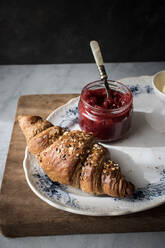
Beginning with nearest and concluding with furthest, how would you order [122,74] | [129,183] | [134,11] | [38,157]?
1. [129,183]
2. [38,157]
3. [134,11]
4. [122,74]

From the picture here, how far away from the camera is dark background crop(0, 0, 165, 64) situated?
2.36 metres

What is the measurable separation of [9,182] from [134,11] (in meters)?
1.53

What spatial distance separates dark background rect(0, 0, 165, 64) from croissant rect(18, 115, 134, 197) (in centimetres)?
115

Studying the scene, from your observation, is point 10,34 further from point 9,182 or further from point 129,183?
point 129,183

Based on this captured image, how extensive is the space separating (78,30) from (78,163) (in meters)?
1.35

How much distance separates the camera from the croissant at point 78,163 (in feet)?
4.66

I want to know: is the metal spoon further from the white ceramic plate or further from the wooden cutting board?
the wooden cutting board

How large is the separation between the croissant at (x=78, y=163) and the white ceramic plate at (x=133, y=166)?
0.20 feet

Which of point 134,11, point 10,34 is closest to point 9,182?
point 10,34

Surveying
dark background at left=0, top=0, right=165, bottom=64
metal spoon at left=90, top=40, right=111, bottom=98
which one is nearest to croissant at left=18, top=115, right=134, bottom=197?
metal spoon at left=90, top=40, right=111, bottom=98

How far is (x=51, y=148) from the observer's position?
1.51 metres

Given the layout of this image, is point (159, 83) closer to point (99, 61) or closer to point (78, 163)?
point (99, 61)

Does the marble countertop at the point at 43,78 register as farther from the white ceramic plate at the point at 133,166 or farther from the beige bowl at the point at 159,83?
the beige bowl at the point at 159,83

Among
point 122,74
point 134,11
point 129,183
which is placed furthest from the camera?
point 122,74
